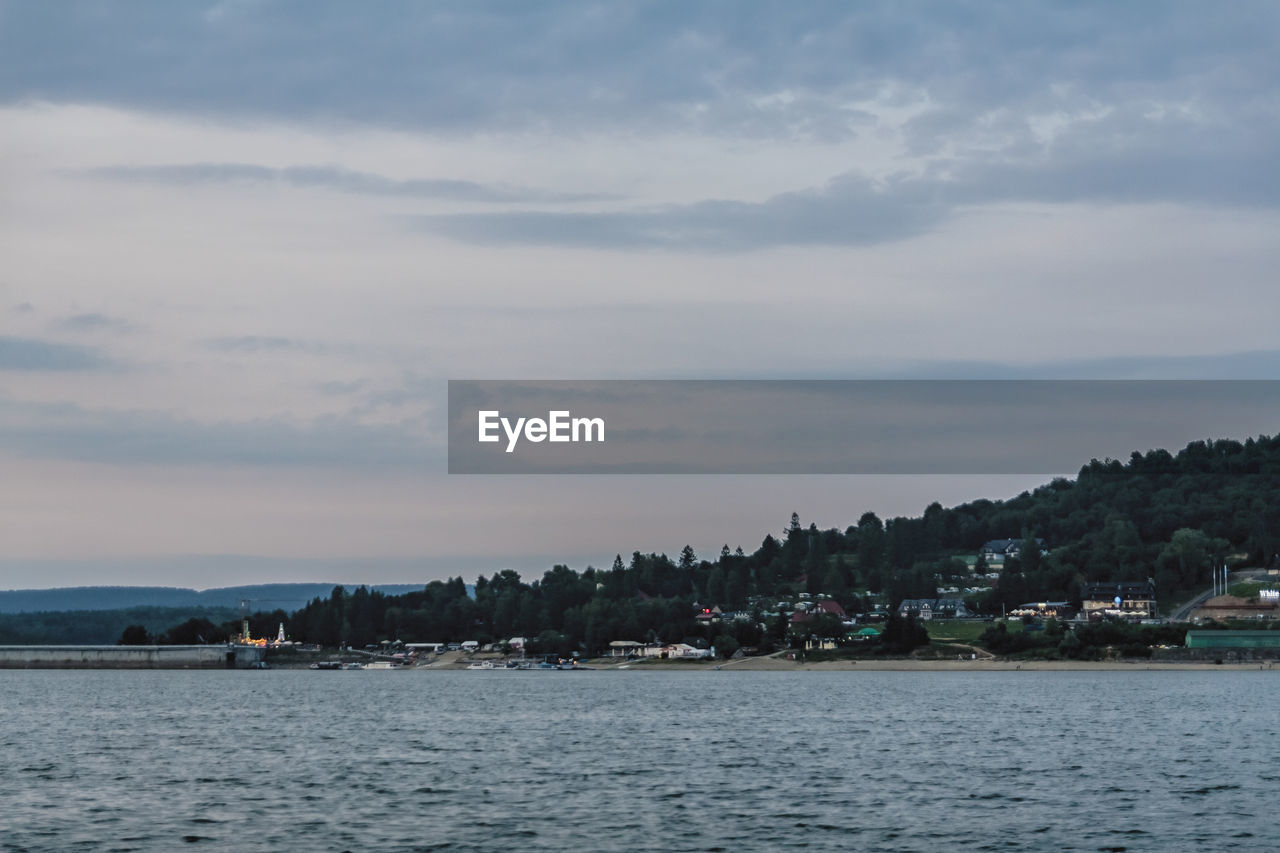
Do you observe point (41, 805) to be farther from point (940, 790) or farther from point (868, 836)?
point (940, 790)

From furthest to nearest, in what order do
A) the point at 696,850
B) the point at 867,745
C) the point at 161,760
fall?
the point at 867,745 < the point at 161,760 < the point at 696,850

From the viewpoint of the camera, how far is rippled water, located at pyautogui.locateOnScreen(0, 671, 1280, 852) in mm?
53406

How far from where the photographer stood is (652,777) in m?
72.0

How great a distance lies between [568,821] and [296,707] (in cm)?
9179

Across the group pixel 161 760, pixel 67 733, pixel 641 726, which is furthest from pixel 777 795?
pixel 67 733

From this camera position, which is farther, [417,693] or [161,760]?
[417,693]

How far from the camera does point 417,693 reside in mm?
177875

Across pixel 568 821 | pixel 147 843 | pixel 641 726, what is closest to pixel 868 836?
pixel 568 821

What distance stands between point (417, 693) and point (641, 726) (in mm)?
74503

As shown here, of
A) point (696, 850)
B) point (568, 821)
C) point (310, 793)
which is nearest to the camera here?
point (696, 850)

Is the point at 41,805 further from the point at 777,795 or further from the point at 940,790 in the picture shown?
the point at 940,790

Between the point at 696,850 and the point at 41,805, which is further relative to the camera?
the point at 41,805

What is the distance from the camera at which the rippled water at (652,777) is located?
175 ft

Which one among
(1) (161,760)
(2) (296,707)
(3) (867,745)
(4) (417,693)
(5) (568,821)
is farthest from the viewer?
(4) (417,693)
